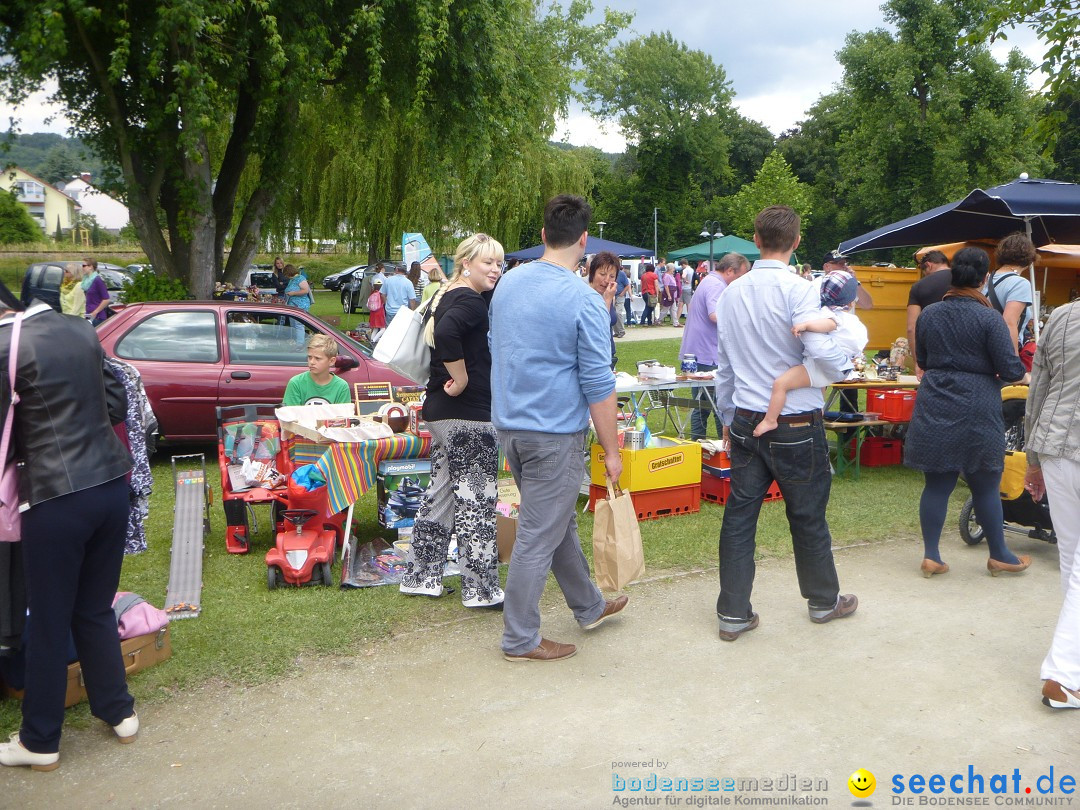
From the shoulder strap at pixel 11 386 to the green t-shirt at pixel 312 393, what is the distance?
3.29 metres

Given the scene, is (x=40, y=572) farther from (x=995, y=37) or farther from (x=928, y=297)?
(x=995, y=37)

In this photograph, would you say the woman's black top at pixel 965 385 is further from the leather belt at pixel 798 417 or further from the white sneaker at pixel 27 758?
the white sneaker at pixel 27 758

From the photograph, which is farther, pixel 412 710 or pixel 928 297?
pixel 928 297

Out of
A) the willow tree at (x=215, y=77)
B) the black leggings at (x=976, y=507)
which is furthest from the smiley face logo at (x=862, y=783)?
the willow tree at (x=215, y=77)

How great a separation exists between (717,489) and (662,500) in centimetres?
67

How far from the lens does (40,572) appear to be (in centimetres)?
326

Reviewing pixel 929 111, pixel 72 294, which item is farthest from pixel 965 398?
pixel 929 111

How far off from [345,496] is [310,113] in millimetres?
17236

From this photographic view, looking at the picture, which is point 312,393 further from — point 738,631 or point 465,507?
point 738,631

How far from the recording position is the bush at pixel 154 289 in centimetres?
1335

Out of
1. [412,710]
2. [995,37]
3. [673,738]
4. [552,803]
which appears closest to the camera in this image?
[552,803]

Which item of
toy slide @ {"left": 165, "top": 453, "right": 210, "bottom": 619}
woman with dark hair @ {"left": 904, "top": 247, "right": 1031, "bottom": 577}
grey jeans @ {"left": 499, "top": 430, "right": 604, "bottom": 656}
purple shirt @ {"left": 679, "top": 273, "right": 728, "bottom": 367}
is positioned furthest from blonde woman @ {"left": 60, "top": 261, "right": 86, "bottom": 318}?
woman with dark hair @ {"left": 904, "top": 247, "right": 1031, "bottom": 577}

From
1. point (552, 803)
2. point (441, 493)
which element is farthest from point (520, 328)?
point (552, 803)

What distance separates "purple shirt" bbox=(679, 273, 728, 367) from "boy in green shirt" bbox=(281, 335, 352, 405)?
129 inches
